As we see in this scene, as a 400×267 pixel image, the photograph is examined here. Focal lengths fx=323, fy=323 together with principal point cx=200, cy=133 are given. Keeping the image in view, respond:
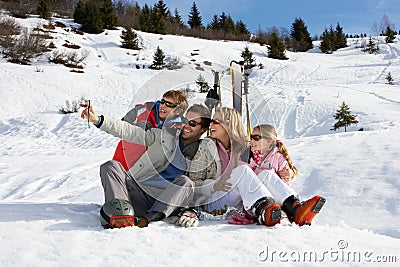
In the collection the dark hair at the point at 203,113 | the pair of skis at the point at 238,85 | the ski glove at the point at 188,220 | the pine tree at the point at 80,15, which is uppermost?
the pine tree at the point at 80,15

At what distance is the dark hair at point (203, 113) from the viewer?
261 centimetres

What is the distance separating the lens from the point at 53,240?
1830 mm

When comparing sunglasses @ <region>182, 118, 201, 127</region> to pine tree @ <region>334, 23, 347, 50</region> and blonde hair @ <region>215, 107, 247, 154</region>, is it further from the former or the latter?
pine tree @ <region>334, 23, 347, 50</region>

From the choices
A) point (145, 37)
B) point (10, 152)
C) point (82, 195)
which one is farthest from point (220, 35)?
point (82, 195)

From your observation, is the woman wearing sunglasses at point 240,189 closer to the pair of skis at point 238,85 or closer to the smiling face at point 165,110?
the smiling face at point 165,110

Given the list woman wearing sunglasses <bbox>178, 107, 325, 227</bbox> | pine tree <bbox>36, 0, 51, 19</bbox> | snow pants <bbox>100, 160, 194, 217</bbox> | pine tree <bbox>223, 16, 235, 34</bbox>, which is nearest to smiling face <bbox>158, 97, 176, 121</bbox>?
woman wearing sunglasses <bbox>178, 107, 325, 227</bbox>

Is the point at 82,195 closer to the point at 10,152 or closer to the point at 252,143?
the point at 252,143

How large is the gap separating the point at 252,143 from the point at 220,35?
30861mm

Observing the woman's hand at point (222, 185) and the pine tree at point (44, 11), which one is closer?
the woman's hand at point (222, 185)

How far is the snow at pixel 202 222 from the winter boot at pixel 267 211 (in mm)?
93

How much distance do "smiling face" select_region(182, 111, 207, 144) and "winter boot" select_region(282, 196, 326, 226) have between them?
2.76ft

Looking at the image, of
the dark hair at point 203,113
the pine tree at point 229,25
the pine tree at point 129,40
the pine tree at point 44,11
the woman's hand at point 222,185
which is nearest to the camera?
the woman's hand at point 222,185

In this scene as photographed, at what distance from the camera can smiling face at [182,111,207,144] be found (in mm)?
2525

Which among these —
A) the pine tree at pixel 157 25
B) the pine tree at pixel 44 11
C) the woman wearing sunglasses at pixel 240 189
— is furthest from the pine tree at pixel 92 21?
the woman wearing sunglasses at pixel 240 189
